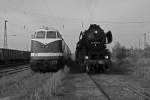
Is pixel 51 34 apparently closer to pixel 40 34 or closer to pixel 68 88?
pixel 40 34

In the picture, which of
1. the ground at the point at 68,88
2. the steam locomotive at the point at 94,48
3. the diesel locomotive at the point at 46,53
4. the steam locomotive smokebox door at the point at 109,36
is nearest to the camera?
the ground at the point at 68,88

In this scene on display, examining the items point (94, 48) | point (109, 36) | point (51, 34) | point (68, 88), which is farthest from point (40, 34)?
point (68, 88)

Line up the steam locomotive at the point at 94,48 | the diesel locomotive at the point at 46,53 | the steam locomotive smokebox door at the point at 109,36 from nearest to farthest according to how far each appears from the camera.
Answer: the diesel locomotive at the point at 46,53 → the steam locomotive at the point at 94,48 → the steam locomotive smokebox door at the point at 109,36

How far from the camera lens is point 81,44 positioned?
1762 centimetres

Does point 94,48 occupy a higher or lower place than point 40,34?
lower

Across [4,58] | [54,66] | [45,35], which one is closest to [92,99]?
[54,66]

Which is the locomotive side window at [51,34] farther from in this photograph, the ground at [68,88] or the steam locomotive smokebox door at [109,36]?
the ground at [68,88]

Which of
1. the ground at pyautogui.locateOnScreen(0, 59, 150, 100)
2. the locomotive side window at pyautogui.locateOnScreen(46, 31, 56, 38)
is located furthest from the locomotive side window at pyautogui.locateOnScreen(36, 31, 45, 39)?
the ground at pyautogui.locateOnScreen(0, 59, 150, 100)

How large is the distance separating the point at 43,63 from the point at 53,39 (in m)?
2.06

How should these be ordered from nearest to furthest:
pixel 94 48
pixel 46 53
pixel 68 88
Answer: pixel 68 88 < pixel 46 53 < pixel 94 48

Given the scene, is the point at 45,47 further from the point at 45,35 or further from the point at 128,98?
the point at 128,98

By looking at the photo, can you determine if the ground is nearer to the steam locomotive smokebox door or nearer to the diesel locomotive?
the diesel locomotive

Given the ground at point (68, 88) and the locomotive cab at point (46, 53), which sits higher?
the locomotive cab at point (46, 53)

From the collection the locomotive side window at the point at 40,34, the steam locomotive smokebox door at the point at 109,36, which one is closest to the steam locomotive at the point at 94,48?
the steam locomotive smokebox door at the point at 109,36
